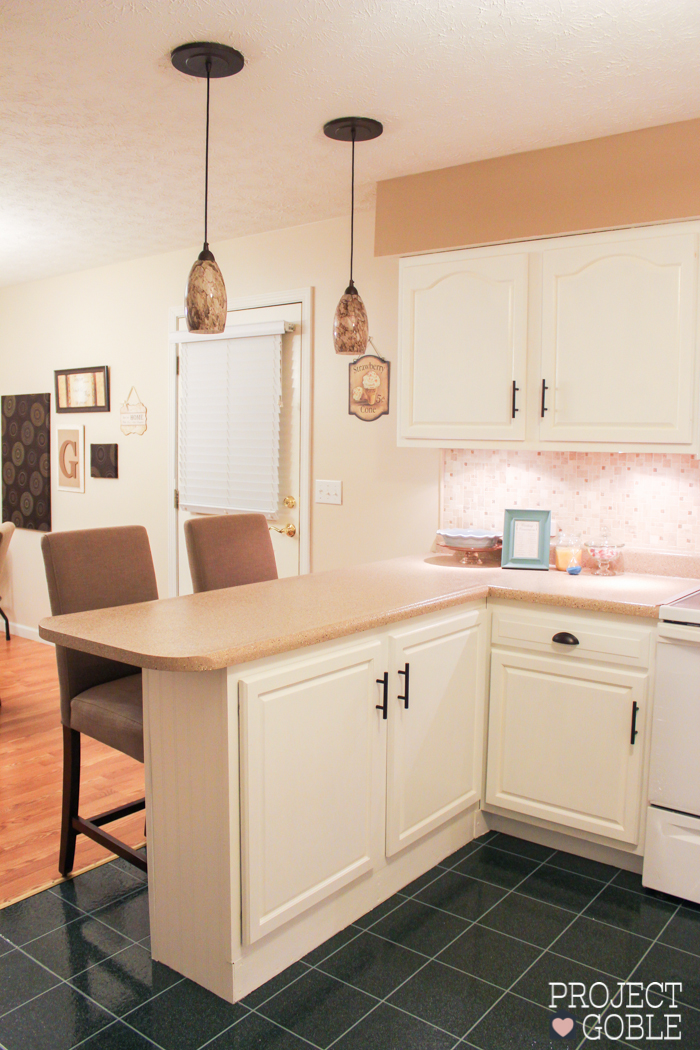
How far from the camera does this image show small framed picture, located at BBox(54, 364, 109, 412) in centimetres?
485

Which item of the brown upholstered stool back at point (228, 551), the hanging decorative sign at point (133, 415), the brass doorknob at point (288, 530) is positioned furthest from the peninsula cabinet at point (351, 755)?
the hanging decorative sign at point (133, 415)

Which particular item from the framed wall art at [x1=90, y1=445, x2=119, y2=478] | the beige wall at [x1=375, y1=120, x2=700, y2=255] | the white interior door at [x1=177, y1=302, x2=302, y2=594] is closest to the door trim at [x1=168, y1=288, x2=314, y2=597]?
the white interior door at [x1=177, y1=302, x2=302, y2=594]

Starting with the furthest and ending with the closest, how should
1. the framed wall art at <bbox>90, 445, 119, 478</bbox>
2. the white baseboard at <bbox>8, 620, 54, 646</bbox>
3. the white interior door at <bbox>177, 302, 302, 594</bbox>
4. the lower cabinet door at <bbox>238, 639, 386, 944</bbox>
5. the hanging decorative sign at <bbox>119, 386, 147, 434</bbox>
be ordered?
the white baseboard at <bbox>8, 620, 54, 646</bbox> < the framed wall art at <bbox>90, 445, 119, 478</bbox> < the hanging decorative sign at <bbox>119, 386, 147, 434</bbox> < the white interior door at <bbox>177, 302, 302, 594</bbox> < the lower cabinet door at <bbox>238, 639, 386, 944</bbox>

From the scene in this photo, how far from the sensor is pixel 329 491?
3742 mm

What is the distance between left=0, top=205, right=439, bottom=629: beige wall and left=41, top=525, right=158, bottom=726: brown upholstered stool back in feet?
3.96

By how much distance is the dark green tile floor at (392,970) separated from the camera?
71.2 inches

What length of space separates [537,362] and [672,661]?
1.10 metres

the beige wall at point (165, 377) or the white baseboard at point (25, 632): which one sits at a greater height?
the beige wall at point (165, 377)

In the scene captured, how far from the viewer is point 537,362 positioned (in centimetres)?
282

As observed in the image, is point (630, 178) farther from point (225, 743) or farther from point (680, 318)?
point (225, 743)

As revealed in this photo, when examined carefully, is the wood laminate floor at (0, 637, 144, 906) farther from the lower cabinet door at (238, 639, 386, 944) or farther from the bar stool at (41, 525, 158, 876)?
the lower cabinet door at (238, 639, 386, 944)

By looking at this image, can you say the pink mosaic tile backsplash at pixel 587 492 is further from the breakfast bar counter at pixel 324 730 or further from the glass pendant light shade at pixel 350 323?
the glass pendant light shade at pixel 350 323

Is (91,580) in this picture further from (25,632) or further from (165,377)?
(25,632)

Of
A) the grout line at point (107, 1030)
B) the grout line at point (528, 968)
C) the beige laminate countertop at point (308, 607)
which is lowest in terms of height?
the grout line at point (107, 1030)
